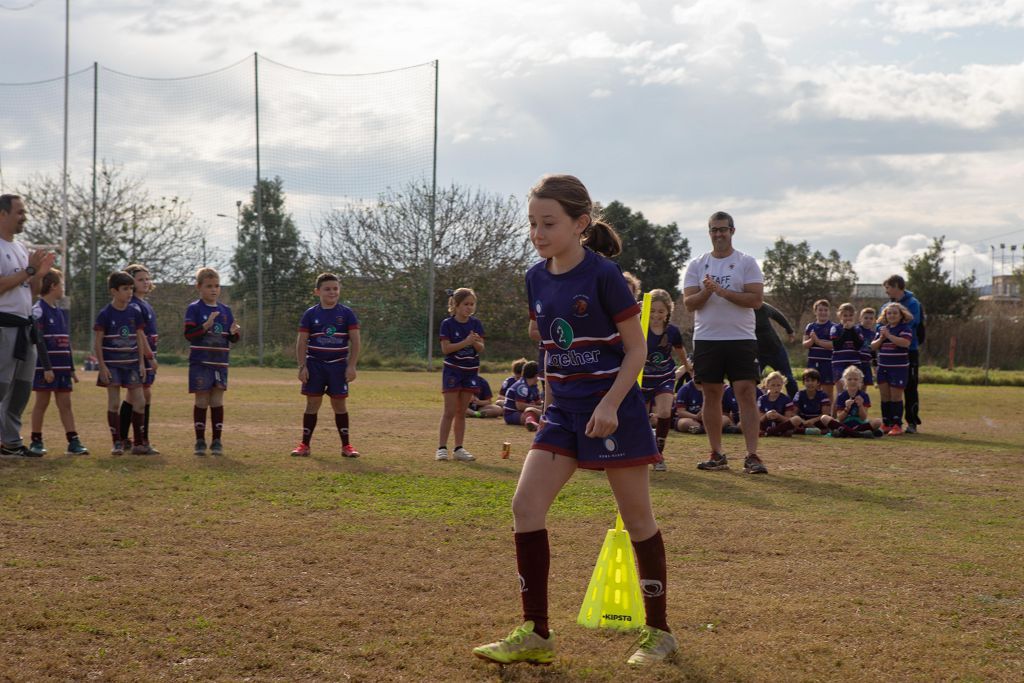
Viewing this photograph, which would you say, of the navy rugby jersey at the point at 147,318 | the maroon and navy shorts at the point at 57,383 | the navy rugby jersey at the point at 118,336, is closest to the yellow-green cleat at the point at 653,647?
the navy rugby jersey at the point at 118,336

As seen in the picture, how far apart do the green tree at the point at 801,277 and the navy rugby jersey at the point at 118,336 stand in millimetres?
47456

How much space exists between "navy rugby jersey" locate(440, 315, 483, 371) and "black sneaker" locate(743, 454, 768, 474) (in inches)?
106

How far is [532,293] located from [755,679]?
167 centimetres

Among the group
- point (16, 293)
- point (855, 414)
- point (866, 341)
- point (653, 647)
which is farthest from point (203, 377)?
point (866, 341)

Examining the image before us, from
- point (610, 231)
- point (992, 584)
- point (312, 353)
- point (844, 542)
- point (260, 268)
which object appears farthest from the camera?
point (260, 268)

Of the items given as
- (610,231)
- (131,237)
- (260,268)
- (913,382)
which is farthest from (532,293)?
(131,237)

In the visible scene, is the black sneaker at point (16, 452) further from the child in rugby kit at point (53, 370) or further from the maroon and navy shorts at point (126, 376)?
the maroon and navy shorts at point (126, 376)

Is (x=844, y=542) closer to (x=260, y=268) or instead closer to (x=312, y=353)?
(x=312, y=353)

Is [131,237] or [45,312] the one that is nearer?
[45,312]

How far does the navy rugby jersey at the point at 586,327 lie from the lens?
383 centimetres

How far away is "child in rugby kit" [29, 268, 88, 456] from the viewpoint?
963 cm

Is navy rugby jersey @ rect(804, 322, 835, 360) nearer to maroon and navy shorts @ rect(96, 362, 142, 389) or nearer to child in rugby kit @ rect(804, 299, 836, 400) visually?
child in rugby kit @ rect(804, 299, 836, 400)

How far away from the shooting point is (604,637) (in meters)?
4.10

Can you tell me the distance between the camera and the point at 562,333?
391 cm
